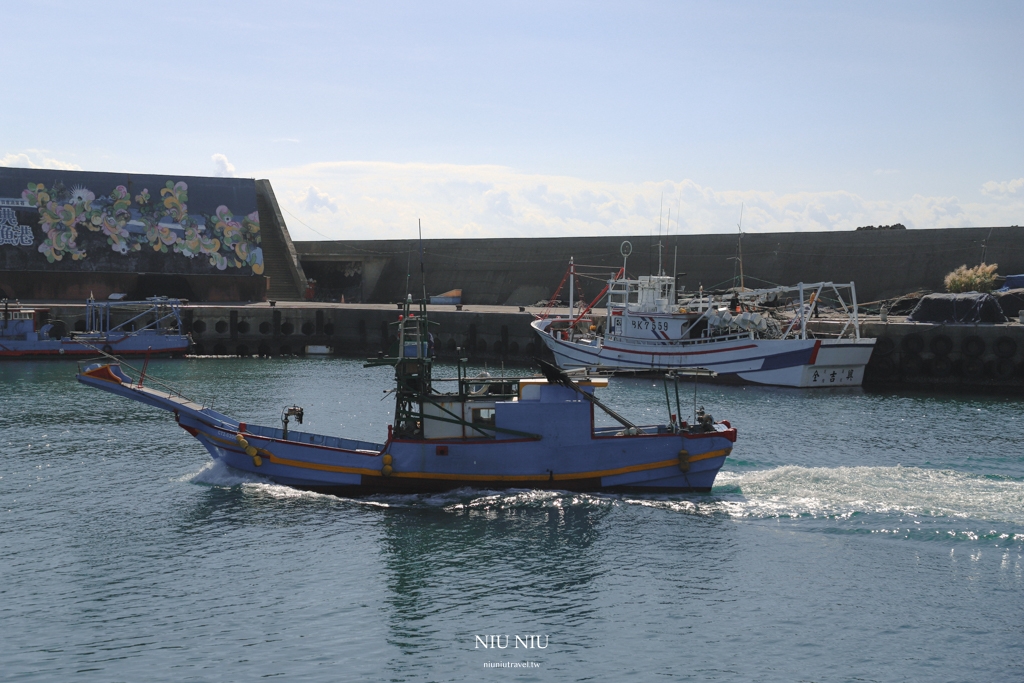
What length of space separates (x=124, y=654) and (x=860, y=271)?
150ft

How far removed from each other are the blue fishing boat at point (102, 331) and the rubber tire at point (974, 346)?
120ft

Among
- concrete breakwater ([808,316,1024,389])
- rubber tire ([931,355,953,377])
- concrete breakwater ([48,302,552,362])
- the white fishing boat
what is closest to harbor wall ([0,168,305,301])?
concrete breakwater ([48,302,552,362])

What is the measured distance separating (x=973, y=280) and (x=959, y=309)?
4.63 meters

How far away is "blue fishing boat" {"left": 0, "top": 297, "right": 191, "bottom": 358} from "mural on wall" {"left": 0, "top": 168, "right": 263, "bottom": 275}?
7.85 m

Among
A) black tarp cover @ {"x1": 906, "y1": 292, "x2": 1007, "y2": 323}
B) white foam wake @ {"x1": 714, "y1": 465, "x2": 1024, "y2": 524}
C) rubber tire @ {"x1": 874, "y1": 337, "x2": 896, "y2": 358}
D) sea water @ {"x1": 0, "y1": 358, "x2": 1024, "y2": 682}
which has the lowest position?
sea water @ {"x1": 0, "y1": 358, "x2": 1024, "y2": 682}

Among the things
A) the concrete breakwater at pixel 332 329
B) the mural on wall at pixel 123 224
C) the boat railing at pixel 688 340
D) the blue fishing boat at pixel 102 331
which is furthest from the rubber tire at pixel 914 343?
the mural on wall at pixel 123 224

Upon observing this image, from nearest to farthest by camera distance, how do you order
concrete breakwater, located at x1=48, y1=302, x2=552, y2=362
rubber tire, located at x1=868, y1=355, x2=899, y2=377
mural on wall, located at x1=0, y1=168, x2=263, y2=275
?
rubber tire, located at x1=868, y1=355, x2=899, y2=377 < concrete breakwater, located at x1=48, y1=302, x2=552, y2=362 < mural on wall, located at x1=0, y1=168, x2=263, y2=275

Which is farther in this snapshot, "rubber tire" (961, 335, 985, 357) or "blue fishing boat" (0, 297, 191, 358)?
"blue fishing boat" (0, 297, 191, 358)

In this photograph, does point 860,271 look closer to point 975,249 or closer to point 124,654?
point 975,249

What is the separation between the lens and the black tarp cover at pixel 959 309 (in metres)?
37.1

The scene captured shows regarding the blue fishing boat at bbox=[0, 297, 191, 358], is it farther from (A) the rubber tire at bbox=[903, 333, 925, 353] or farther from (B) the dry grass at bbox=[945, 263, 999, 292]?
(B) the dry grass at bbox=[945, 263, 999, 292]

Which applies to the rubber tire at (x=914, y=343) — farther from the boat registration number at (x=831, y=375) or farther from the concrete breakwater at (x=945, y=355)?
the boat registration number at (x=831, y=375)

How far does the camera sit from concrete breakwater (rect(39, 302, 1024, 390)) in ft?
118

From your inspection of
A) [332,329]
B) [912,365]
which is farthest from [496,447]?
[332,329]
